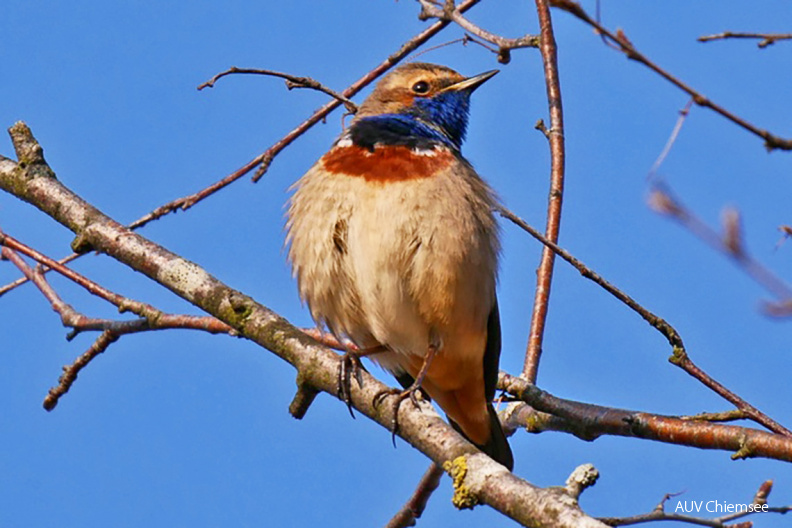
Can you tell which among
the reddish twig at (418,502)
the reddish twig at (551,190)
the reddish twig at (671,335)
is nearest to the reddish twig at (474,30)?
the reddish twig at (671,335)

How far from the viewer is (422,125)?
688cm

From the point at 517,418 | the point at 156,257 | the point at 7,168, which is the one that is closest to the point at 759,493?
the point at 517,418

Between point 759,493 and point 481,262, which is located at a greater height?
point 481,262

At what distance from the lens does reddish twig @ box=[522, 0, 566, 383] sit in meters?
5.73

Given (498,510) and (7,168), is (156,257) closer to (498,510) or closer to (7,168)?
(7,168)

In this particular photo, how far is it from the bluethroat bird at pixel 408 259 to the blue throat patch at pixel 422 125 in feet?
0.06

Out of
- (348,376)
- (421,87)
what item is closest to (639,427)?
(348,376)

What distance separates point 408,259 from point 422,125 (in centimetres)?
137

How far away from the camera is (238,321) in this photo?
493cm

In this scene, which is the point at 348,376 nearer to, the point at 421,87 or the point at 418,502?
the point at 418,502

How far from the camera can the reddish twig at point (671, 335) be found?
13.4 ft

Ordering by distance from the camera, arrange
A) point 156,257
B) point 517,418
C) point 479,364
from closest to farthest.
Answer: point 156,257 → point 517,418 → point 479,364

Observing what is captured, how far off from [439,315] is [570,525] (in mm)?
2870

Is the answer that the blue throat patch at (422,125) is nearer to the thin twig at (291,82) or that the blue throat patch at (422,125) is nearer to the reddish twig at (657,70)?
the thin twig at (291,82)
